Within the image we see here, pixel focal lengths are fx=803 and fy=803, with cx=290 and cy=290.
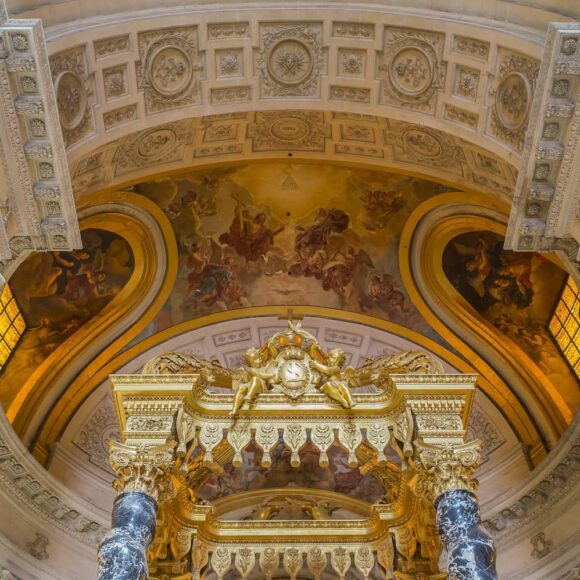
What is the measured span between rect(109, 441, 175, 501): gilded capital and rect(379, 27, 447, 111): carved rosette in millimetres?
5985

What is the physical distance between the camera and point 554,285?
13.6 m

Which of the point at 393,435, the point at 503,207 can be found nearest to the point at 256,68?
the point at 503,207

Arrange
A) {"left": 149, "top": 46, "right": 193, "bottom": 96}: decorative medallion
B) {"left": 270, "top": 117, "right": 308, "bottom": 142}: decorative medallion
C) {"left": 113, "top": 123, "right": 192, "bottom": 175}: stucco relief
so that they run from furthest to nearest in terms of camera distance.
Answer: {"left": 270, "top": 117, "right": 308, "bottom": 142}: decorative medallion → {"left": 113, "top": 123, "right": 192, "bottom": 175}: stucco relief → {"left": 149, "top": 46, "right": 193, "bottom": 96}: decorative medallion

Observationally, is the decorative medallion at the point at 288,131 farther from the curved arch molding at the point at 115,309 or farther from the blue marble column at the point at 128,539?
the blue marble column at the point at 128,539

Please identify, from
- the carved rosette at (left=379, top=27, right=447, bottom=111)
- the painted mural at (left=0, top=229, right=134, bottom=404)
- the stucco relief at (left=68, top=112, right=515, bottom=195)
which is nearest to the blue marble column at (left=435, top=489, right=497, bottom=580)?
the stucco relief at (left=68, top=112, right=515, bottom=195)

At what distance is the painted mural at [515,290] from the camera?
44.6ft

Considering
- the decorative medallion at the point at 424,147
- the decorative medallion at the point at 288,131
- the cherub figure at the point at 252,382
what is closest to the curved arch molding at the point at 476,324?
the decorative medallion at the point at 424,147

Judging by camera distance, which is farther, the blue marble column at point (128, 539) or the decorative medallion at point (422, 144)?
the decorative medallion at point (422, 144)

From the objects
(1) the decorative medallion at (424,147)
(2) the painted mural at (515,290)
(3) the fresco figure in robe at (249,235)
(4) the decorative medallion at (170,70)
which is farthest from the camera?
(3) the fresco figure in robe at (249,235)

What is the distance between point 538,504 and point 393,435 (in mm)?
4415

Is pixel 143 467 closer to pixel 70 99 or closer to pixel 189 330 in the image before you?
pixel 70 99

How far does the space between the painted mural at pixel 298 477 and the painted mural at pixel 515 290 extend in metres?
3.64

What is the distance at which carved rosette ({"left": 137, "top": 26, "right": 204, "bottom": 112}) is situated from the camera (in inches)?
424

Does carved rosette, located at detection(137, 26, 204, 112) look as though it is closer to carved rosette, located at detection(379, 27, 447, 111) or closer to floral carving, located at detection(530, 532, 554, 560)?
carved rosette, located at detection(379, 27, 447, 111)
